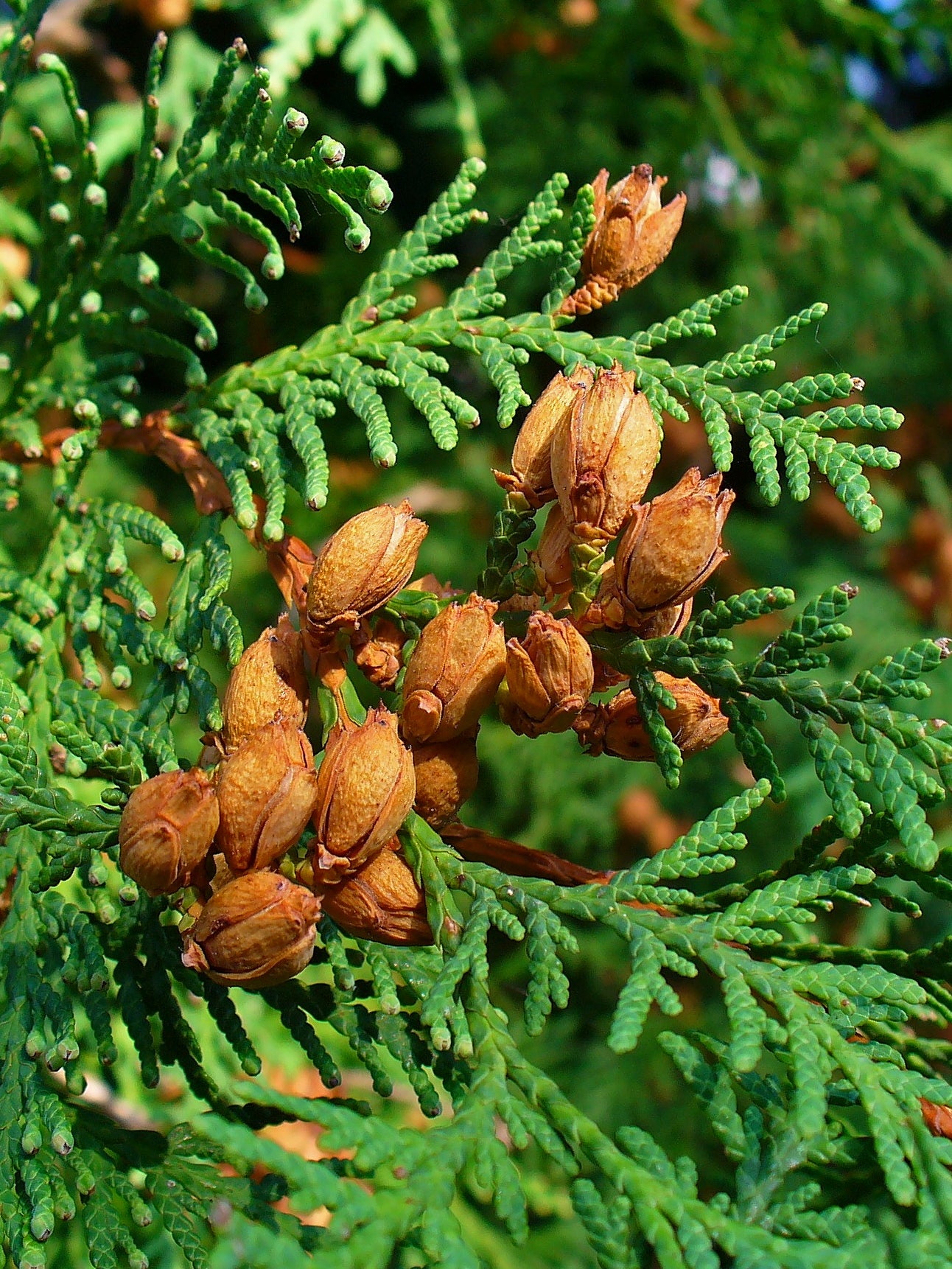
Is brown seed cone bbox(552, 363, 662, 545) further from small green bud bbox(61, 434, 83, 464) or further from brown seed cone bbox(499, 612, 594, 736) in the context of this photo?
small green bud bbox(61, 434, 83, 464)

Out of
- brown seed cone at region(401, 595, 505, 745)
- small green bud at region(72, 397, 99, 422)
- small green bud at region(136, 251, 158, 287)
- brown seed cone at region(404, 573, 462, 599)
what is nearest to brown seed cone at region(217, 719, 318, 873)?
brown seed cone at region(401, 595, 505, 745)

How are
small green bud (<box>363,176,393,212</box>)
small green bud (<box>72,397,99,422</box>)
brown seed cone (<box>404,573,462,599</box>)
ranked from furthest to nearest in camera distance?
small green bud (<box>72,397,99,422</box>)
brown seed cone (<box>404,573,462,599</box>)
small green bud (<box>363,176,393,212</box>)

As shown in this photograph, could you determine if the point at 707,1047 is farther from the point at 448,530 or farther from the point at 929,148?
the point at 929,148

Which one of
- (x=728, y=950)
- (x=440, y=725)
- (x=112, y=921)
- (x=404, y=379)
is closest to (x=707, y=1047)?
(x=728, y=950)

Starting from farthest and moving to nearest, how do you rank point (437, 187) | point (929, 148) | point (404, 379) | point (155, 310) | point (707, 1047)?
point (437, 187) < point (929, 148) < point (155, 310) < point (404, 379) < point (707, 1047)

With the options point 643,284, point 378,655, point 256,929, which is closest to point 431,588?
point 378,655
